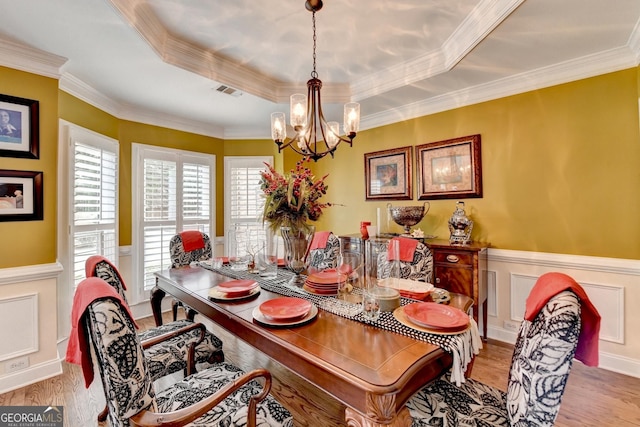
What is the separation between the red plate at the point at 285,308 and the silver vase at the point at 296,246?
40 cm

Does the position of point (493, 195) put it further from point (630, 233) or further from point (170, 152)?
point (170, 152)

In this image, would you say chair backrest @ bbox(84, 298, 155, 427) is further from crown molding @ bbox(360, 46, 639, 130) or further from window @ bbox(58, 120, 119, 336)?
crown molding @ bbox(360, 46, 639, 130)

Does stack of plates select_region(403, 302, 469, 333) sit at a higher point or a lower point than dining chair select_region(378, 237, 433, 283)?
lower

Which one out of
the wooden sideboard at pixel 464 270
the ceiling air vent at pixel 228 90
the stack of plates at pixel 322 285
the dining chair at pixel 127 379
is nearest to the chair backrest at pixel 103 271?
the dining chair at pixel 127 379

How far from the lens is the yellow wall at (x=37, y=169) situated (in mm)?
2217

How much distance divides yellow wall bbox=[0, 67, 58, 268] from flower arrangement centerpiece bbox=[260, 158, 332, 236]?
1.96m

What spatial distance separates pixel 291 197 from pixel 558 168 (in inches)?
98.2

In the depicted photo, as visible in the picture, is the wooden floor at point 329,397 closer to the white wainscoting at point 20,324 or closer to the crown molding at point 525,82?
the white wainscoting at point 20,324

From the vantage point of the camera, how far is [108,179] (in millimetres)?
3258

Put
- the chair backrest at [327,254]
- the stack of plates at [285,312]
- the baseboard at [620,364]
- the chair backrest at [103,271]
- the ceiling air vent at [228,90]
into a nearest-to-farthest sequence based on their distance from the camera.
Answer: the stack of plates at [285,312], the chair backrest at [103,271], the baseboard at [620,364], the chair backrest at [327,254], the ceiling air vent at [228,90]

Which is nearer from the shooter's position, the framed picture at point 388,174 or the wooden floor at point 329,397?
the wooden floor at point 329,397

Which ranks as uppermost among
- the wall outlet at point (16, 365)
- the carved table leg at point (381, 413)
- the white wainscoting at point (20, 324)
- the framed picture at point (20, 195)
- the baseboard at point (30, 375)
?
the framed picture at point (20, 195)

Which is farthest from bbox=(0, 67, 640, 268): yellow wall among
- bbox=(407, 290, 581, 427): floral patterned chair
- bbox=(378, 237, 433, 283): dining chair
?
bbox=(407, 290, 581, 427): floral patterned chair

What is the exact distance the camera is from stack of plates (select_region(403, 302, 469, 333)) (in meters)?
1.20
